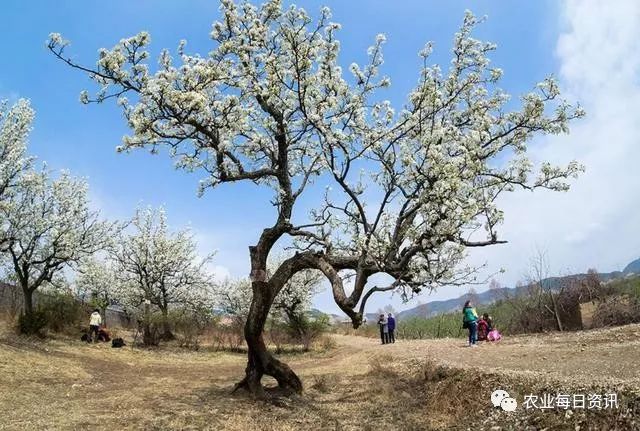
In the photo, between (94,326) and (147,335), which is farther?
(147,335)

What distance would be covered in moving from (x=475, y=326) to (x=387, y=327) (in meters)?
8.35

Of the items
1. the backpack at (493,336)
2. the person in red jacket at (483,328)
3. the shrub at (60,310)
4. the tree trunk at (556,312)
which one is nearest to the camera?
the backpack at (493,336)

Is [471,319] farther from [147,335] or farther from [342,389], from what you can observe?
[147,335]

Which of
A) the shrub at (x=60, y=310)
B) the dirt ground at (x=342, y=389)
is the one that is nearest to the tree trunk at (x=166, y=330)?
the shrub at (x=60, y=310)

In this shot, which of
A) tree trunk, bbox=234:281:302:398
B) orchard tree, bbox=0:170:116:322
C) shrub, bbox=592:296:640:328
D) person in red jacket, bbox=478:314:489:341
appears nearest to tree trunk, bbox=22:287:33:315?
orchard tree, bbox=0:170:116:322

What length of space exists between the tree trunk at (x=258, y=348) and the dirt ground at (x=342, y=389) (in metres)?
0.40

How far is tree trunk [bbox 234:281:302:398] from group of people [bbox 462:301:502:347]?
8903 millimetres

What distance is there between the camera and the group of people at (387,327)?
2699 cm

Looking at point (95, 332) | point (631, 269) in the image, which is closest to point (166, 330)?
point (95, 332)

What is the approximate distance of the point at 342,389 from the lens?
47.4 feet

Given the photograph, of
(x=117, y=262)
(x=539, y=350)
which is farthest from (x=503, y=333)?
(x=117, y=262)

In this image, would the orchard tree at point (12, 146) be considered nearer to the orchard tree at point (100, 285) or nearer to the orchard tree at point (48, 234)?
the orchard tree at point (48, 234)

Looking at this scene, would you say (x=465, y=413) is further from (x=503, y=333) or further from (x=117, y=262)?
(x=117, y=262)

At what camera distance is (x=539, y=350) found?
1555cm
